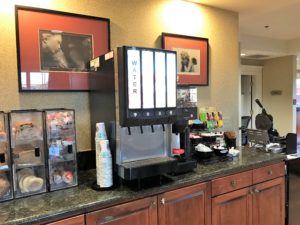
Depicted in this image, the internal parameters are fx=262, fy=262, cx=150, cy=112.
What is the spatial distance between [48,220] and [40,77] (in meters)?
0.89

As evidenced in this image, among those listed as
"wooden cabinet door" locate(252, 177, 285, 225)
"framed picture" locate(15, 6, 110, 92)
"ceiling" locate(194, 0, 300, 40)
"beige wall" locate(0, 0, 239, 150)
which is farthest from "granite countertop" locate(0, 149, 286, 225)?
"ceiling" locate(194, 0, 300, 40)

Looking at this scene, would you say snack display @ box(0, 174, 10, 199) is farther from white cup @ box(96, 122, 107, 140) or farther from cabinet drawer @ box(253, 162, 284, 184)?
cabinet drawer @ box(253, 162, 284, 184)

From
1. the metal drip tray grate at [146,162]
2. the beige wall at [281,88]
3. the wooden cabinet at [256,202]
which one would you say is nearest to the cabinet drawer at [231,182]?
the wooden cabinet at [256,202]

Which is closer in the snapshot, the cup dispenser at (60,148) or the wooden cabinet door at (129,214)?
the wooden cabinet door at (129,214)

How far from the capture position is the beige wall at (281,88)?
18.5 feet

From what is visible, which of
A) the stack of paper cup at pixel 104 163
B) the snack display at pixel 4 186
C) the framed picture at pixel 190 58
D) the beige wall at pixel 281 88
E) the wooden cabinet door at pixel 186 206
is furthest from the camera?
the beige wall at pixel 281 88

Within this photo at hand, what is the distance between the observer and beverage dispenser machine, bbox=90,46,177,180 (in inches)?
52.4

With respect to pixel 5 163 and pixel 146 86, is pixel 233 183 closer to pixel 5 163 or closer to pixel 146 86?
pixel 146 86

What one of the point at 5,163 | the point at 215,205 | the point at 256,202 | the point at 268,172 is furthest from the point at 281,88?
the point at 5,163

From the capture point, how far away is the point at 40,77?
1.65 metres

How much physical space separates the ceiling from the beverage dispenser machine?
1.28 m

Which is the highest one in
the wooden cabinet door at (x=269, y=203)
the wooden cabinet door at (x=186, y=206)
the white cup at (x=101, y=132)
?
the white cup at (x=101, y=132)

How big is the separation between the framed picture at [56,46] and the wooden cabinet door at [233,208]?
1.20 meters

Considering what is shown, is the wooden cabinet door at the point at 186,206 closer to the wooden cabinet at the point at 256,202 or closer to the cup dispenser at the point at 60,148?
the wooden cabinet at the point at 256,202
